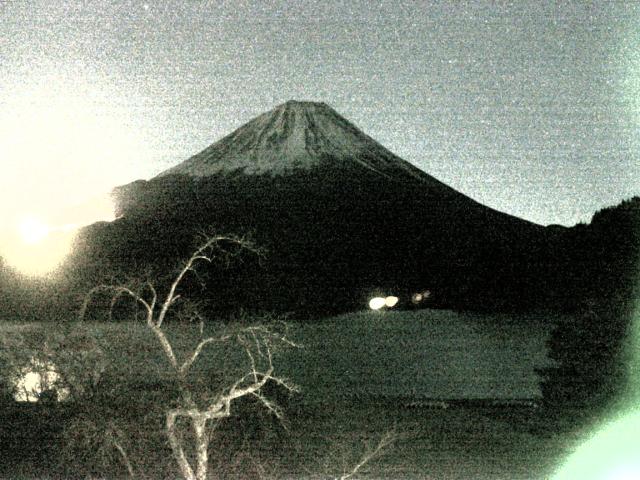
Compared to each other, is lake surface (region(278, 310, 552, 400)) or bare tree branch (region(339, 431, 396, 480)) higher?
lake surface (region(278, 310, 552, 400))

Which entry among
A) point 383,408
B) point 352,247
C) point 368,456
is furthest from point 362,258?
point 368,456

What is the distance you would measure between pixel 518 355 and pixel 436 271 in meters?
22.2

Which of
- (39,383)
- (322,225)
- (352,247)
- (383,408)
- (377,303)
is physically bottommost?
(39,383)

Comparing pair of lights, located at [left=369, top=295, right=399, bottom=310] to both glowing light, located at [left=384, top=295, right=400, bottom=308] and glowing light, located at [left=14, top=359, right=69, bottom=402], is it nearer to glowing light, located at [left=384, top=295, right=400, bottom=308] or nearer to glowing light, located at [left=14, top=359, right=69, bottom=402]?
glowing light, located at [left=384, top=295, right=400, bottom=308]

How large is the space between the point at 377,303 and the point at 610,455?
28015mm

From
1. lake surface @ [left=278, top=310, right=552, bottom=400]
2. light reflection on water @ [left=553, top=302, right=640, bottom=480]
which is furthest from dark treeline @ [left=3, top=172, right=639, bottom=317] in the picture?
light reflection on water @ [left=553, top=302, right=640, bottom=480]

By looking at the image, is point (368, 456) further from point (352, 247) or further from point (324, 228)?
point (324, 228)

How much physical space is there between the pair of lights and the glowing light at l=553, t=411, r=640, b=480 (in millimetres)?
24367

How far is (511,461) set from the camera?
1485cm

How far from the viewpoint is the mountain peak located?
8556cm

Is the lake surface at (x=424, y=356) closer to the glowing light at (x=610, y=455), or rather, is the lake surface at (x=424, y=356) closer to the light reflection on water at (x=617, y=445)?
the light reflection on water at (x=617, y=445)

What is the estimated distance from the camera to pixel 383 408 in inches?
790

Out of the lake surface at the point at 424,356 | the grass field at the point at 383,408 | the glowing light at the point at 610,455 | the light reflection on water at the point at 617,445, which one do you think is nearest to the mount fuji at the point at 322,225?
the lake surface at the point at 424,356

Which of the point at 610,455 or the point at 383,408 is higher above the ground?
the point at 383,408
